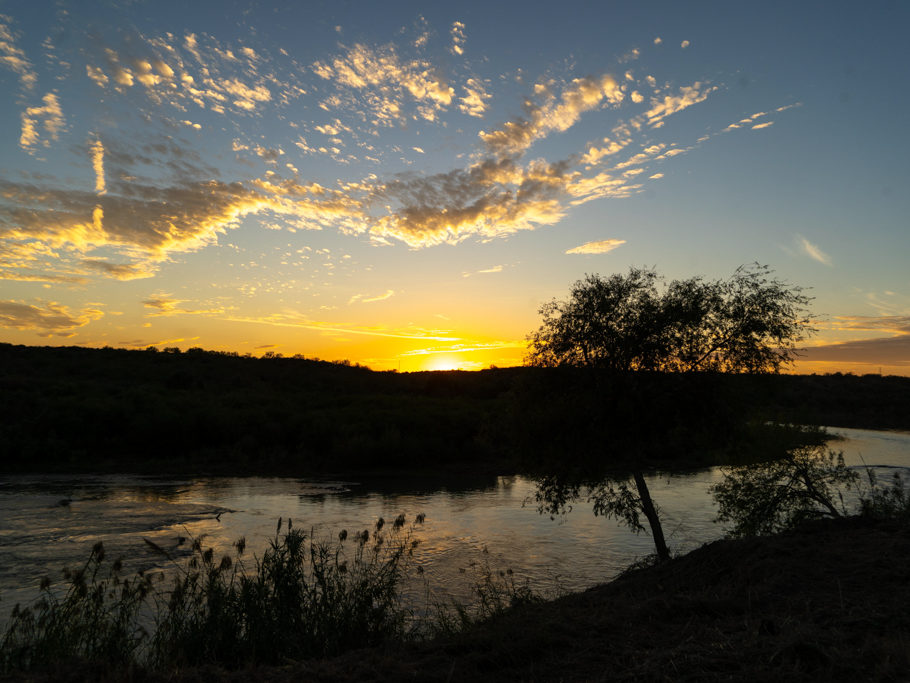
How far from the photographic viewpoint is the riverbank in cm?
496

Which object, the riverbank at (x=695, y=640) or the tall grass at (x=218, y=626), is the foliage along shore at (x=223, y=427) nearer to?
the riverbank at (x=695, y=640)

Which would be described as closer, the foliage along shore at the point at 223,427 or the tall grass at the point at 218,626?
the tall grass at the point at 218,626

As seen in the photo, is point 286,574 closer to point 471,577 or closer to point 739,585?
point 739,585

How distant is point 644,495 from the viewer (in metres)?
16.7

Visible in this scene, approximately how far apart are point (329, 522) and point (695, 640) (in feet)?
58.7

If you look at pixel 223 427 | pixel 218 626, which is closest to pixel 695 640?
pixel 218 626

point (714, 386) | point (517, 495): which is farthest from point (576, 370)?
point (517, 495)

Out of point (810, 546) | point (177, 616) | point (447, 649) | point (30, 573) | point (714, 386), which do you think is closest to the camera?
point (447, 649)

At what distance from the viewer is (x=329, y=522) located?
21.7 meters

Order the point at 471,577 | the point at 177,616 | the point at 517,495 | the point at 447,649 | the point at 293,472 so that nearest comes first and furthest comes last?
1. the point at 447,649
2. the point at 177,616
3. the point at 471,577
4. the point at 517,495
5. the point at 293,472

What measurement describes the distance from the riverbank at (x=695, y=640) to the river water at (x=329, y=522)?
676 centimetres

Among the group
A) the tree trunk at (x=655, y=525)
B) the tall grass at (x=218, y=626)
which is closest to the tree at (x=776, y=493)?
the tree trunk at (x=655, y=525)

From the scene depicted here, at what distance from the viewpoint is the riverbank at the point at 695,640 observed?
4.96 metres

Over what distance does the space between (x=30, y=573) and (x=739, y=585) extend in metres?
15.4
